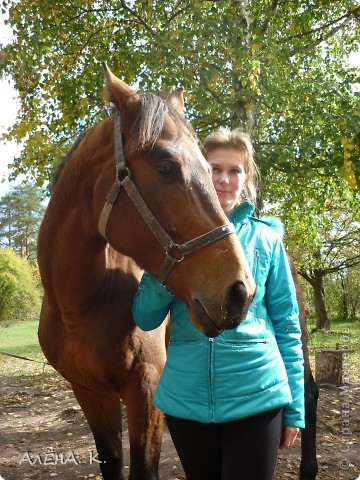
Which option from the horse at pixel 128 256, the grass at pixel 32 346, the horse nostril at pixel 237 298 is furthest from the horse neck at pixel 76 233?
the grass at pixel 32 346

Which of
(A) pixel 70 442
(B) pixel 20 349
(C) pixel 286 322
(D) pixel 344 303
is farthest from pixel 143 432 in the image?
(D) pixel 344 303

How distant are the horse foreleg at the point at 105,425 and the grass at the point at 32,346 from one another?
5211 millimetres

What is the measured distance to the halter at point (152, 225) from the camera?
5.60ft

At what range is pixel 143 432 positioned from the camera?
7.97 ft

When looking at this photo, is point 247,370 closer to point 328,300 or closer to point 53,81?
point 53,81

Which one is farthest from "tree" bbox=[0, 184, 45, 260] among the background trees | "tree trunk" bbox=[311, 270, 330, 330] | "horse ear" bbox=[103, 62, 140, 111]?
"tree trunk" bbox=[311, 270, 330, 330]

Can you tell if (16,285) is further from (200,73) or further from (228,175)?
(228,175)

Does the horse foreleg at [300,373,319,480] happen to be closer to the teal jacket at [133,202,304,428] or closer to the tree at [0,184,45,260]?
the teal jacket at [133,202,304,428]

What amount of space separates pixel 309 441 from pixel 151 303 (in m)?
2.83

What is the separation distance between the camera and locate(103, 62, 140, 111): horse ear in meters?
2.05

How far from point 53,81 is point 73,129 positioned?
2.50 ft

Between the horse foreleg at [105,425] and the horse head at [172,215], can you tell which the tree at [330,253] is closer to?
the horse foreleg at [105,425]

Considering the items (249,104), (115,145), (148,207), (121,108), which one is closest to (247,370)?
(148,207)

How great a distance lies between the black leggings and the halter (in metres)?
0.65
